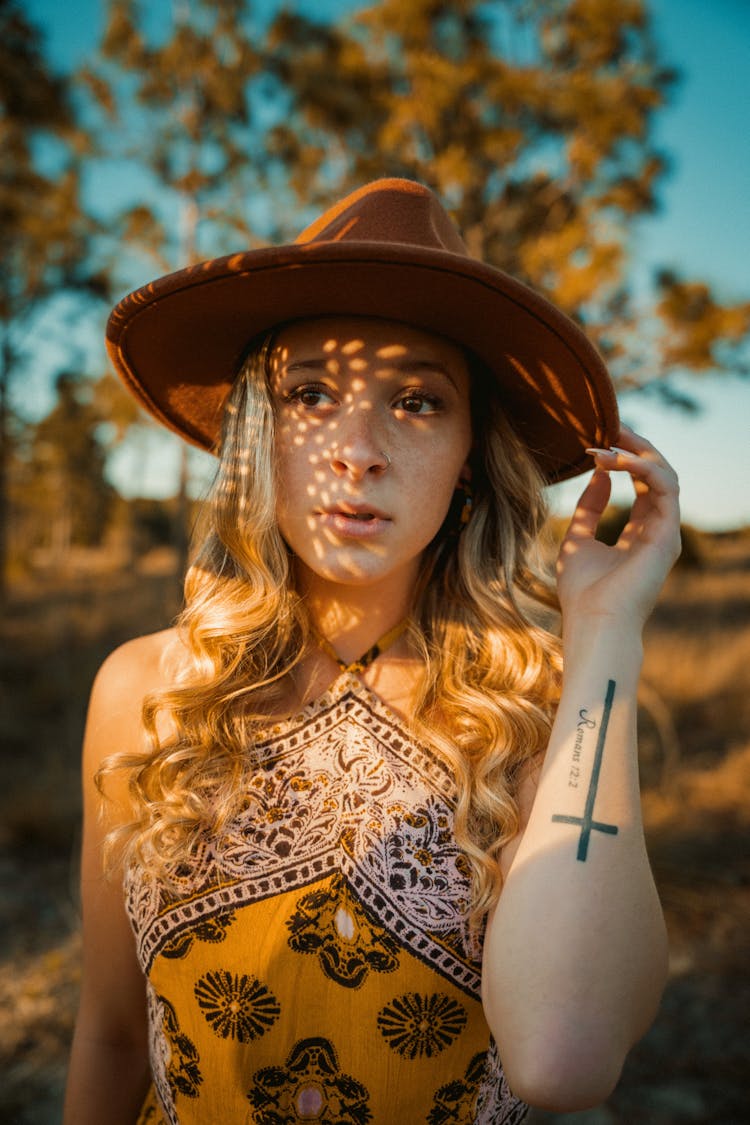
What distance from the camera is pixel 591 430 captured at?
1868 mm

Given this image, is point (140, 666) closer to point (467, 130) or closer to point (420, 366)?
point (420, 366)

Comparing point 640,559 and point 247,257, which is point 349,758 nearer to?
point 640,559

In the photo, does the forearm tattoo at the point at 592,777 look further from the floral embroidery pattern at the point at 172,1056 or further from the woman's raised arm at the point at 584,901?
the floral embroidery pattern at the point at 172,1056

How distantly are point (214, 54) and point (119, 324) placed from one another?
6.51 metres

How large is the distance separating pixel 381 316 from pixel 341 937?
1322 mm

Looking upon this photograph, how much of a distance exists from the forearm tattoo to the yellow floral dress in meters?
0.28

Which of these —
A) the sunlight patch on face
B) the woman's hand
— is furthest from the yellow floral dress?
the sunlight patch on face

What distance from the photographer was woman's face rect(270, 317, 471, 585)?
157 centimetres

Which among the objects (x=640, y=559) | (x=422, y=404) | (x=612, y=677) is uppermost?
(x=422, y=404)

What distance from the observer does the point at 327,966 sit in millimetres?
1433

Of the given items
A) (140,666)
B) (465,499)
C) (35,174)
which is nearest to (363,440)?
(465,499)

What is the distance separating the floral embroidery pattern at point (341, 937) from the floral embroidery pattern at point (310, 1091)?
149mm

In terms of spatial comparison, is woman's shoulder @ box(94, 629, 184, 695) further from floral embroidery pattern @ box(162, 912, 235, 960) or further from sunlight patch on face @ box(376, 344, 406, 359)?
sunlight patch on face @ box(376, 344, 406, 359)

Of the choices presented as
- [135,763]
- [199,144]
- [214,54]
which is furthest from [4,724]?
[135,763]
